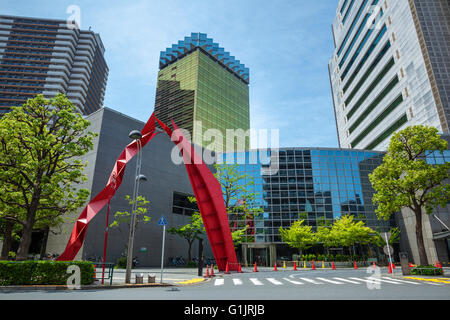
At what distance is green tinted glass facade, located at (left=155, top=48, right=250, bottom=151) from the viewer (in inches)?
4690

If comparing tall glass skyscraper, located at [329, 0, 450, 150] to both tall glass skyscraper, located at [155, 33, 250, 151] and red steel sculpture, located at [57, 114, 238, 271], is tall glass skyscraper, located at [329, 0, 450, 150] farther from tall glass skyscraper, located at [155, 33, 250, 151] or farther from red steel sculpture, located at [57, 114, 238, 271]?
tall glass skyscraper, located at [155, 33, 250, 151]

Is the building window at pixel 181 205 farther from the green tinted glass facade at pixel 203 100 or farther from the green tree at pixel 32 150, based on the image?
the green tinted glass facade at pixel 203 100

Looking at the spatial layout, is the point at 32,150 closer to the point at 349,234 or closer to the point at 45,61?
the point at 349,234

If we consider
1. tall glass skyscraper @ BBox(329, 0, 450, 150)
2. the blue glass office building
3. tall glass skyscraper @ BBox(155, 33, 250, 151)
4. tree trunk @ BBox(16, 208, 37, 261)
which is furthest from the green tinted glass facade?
tree trunk @ BBox(16, 208, 37, 261)

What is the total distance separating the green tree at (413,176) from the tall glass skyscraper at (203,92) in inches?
3799

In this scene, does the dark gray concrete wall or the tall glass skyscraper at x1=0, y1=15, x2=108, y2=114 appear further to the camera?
the tall glass skyscraper at x1=0, y1=15, x2=108, y2=114

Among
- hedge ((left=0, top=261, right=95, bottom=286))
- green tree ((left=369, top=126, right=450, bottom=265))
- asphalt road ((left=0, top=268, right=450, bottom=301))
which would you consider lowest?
asphalt road ((left=0, top=268, right=450, bottom=301))

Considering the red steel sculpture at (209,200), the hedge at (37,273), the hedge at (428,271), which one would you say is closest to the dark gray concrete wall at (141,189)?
the red steel sculpture at (209,200)

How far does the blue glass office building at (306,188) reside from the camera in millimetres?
48000

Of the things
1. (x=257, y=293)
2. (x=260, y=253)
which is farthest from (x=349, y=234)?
(x=257, y=293)

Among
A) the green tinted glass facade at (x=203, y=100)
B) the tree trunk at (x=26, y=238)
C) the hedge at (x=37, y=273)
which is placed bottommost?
the hedge at (x=37, y=273)

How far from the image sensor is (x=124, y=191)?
35.7 m
